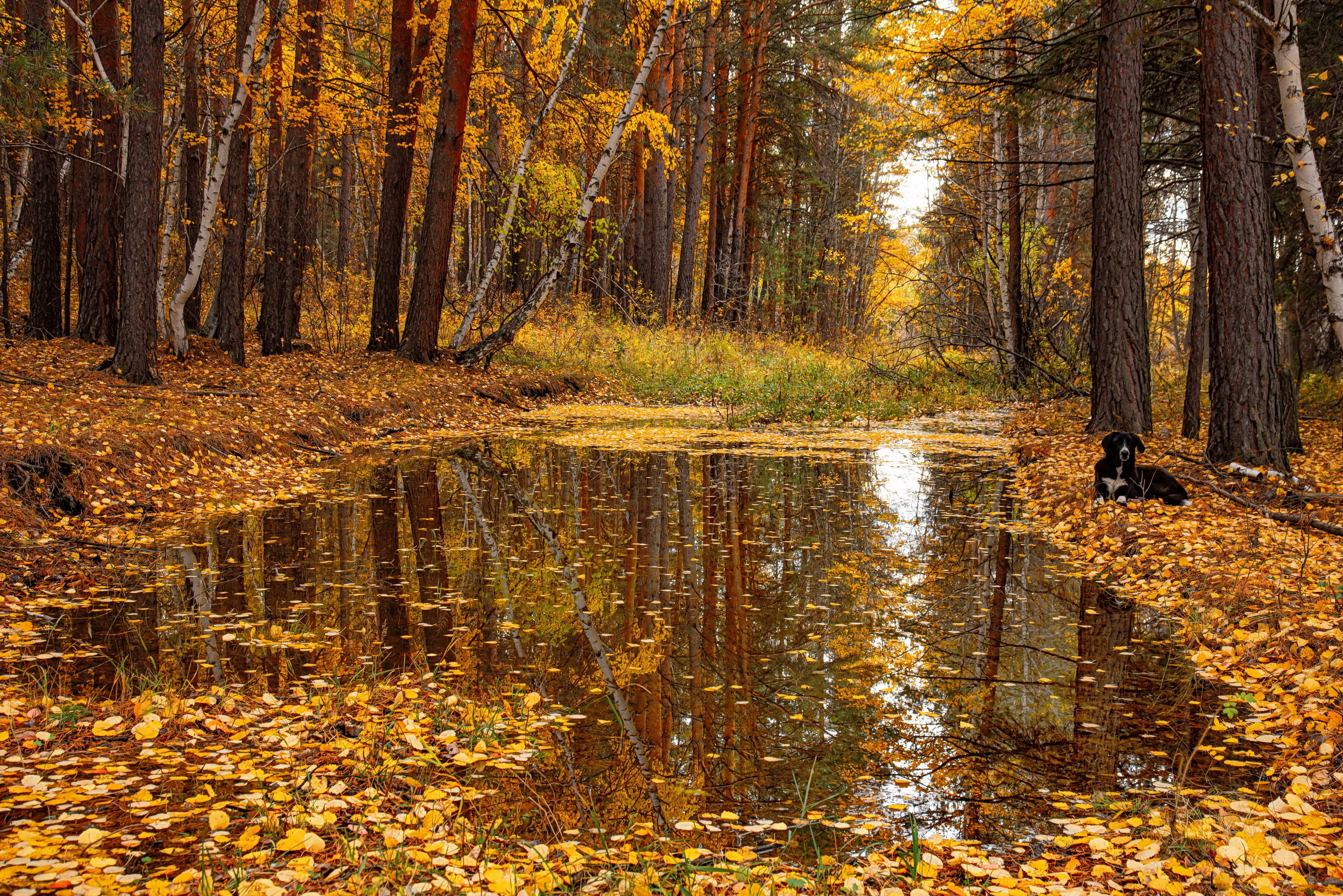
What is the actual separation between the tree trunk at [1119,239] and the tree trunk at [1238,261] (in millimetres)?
2105

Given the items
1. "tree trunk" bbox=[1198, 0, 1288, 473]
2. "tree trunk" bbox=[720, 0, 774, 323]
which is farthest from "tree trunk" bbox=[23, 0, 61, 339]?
"tree trunk" bbox=[1198, 0, 1288, 473]

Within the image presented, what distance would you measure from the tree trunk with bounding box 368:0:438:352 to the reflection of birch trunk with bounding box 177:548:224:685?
33.6 feet

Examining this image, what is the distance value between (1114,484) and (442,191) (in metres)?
12.4

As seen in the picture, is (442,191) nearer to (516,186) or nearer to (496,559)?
(516,186)

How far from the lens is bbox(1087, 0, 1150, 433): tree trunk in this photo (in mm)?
10109

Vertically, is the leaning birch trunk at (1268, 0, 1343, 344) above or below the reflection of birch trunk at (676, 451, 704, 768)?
above

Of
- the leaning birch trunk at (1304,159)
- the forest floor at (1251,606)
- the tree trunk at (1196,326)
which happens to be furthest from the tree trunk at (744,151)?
the forest floor at (1251,606)

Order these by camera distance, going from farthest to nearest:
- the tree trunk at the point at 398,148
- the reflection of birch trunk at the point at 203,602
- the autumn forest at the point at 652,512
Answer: the tree trunk at the point at 398,148
the reflection of birch trunk at the point at 203,602
the autumn forest at the point at 652,512

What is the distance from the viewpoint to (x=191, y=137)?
13.5 m

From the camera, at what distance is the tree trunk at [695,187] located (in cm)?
2369

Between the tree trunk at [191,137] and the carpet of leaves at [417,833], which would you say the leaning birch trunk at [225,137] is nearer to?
the tree trunk at [191,137]

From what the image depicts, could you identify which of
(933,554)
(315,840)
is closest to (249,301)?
(933,554)

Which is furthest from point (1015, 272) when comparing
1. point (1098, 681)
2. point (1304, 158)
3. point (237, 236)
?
point (237, 236)

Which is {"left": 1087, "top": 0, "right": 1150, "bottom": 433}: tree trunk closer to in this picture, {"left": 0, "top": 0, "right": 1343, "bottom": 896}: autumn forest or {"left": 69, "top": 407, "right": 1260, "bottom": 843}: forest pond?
{"left": 0, "top": 0, "right": 1343, "bottom": 896}: autumn forest
